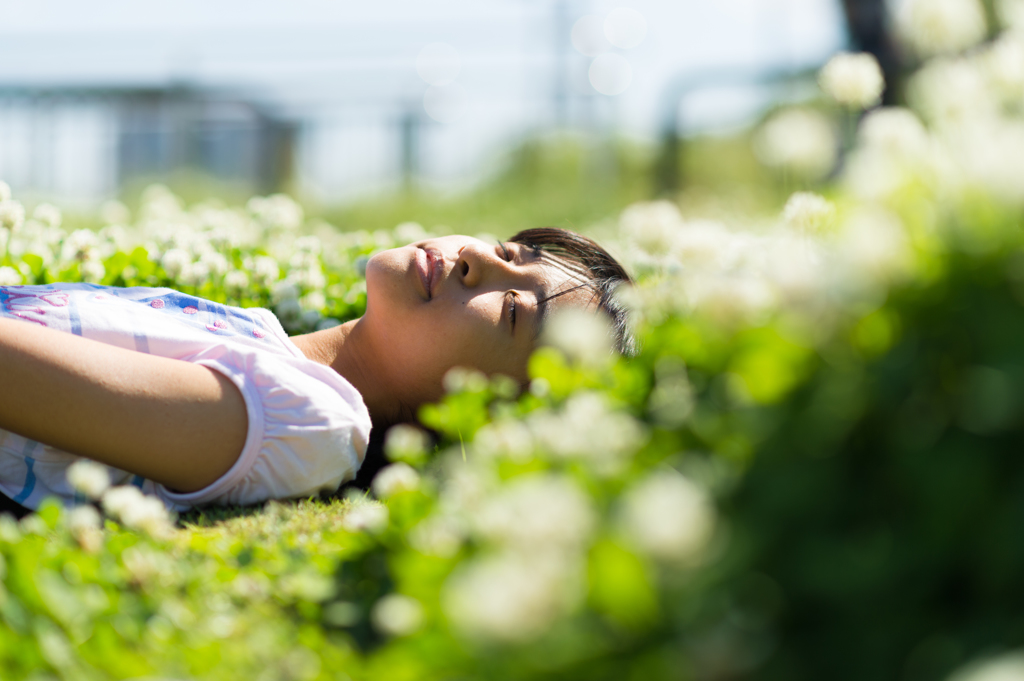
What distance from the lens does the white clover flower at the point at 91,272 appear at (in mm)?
3148

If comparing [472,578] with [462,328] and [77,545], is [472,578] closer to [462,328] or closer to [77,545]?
[77,545]

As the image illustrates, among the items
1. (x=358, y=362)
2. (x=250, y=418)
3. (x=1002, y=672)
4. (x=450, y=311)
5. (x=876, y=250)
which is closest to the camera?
(x=1002, y=672)

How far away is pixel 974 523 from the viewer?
0.82 meters

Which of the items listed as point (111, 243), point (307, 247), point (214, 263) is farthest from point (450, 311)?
point (111, 243)

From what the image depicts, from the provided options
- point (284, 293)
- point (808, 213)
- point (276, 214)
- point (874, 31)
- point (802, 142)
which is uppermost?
point (874, 31)

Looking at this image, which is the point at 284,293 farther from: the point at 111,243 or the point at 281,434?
the point at 281,434

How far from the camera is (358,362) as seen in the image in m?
2.71

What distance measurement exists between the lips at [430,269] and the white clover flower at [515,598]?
1818 millimetres

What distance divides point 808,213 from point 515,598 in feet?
3.90

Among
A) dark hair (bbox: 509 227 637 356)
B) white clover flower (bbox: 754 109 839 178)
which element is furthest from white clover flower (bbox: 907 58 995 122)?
dark hair (bbox: 509 227 637 356)

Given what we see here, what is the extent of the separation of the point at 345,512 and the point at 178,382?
0.54m

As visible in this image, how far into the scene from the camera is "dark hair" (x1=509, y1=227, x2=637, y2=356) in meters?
2.62

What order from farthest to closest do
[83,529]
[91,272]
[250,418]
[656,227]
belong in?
[91,272] → [250,418] → [656,227] → [83,529]

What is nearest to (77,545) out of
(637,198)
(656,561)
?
(656,561)
